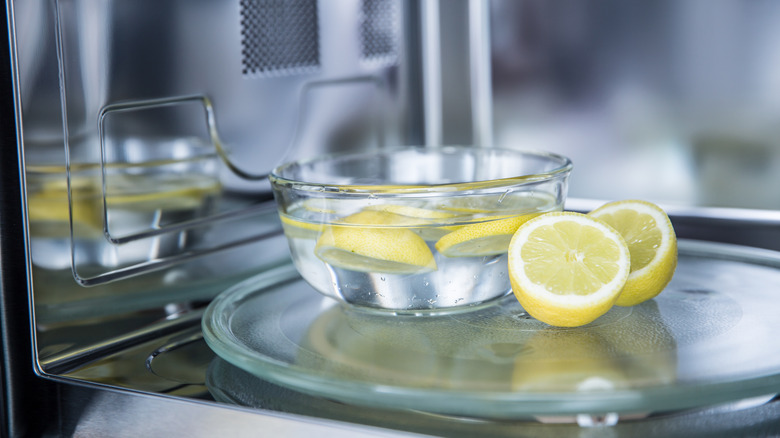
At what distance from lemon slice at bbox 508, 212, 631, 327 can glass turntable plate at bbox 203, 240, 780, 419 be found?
0.07 ft

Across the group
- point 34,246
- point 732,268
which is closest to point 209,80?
point 34,246

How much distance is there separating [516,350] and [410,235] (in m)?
0.12

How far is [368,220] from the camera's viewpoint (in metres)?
0.63

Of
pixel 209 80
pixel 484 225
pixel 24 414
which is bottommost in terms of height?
pixel 24 414

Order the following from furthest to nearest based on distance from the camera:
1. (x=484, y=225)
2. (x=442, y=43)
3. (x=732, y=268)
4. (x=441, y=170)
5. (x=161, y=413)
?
(x=442, y=43)
(x=441, y=170)
(x=732, y=268)
(x=484, y=225)
(x=161, y=413)

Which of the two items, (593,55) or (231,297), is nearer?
(231,297)

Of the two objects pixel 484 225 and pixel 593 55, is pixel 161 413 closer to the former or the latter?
pixel 484 225

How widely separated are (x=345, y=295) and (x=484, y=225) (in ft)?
0.41

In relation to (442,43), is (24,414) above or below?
below

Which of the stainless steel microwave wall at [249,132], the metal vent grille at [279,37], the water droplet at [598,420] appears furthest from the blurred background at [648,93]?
the water droplet at [598,420]

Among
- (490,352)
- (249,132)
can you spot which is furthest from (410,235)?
(249,132)

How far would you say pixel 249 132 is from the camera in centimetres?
78

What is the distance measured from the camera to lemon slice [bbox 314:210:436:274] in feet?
2.04

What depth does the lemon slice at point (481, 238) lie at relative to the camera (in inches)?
24.5
